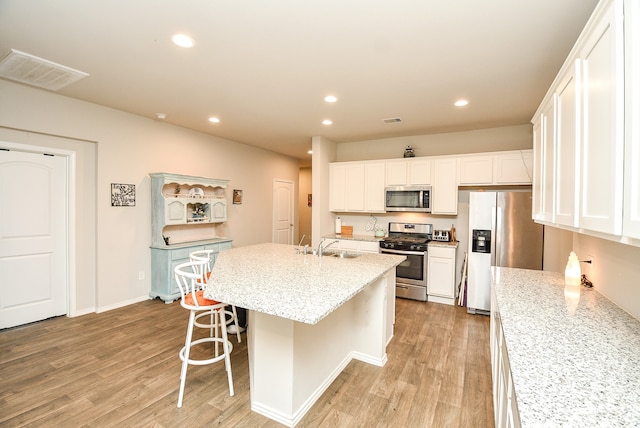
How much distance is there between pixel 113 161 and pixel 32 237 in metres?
1.25

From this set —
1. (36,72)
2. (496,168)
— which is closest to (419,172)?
(496,168)

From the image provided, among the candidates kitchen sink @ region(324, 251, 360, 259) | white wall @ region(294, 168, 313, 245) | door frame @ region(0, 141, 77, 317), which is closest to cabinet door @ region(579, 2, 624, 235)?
kitchen sink @ region(324, 251, 360, 259)

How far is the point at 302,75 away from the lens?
9.43 feet

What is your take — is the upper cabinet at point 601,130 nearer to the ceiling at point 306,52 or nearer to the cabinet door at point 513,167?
the ceiling at point 306,52

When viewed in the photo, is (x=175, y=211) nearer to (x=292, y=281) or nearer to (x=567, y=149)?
(x=292, y=281)

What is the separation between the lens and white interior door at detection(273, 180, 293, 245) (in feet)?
22.6

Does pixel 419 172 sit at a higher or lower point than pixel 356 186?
higher

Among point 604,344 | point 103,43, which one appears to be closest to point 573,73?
point 604,344

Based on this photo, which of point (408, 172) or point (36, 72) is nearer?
point (36, 72)

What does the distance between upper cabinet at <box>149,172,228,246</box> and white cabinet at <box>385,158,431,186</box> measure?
284 cm

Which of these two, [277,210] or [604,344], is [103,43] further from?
[277,210]

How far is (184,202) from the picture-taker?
462cm

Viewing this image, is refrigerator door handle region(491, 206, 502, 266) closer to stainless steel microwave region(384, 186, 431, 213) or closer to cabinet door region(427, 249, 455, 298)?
cabinet door region(427, 249, 455, 298)

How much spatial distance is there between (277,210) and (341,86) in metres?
4.18
